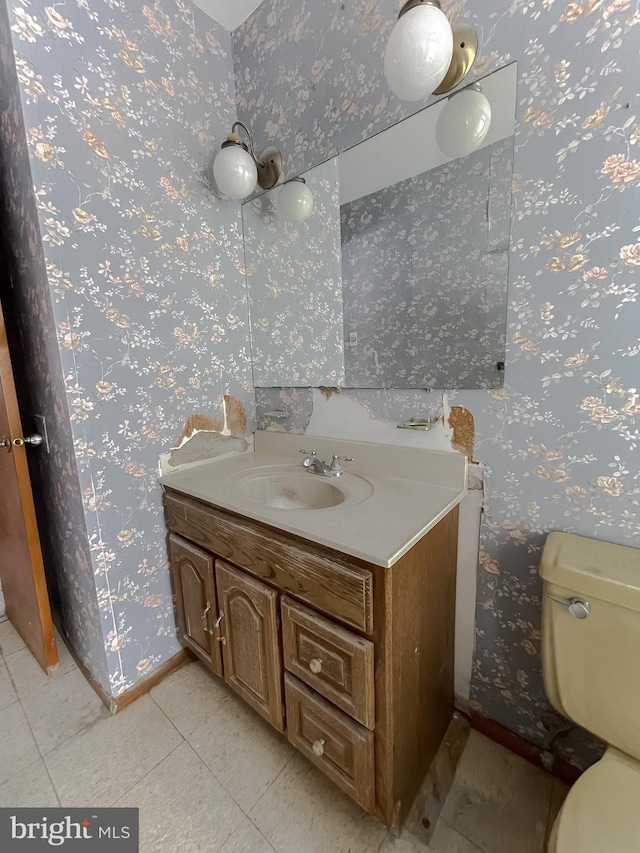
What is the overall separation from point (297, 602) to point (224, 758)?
650mm

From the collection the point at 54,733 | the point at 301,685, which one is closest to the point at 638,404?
the point at 301,685

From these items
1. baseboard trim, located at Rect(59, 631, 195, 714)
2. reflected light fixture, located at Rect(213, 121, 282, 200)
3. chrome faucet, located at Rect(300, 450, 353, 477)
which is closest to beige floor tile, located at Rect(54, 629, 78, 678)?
baseboard trim, located at Rect(59, 631, 195, 714)

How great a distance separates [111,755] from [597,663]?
1.41m

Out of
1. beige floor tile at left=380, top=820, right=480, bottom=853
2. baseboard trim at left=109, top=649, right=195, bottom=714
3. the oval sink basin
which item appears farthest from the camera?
baseboard trim at left=109, top=649, right=195, bottom=714

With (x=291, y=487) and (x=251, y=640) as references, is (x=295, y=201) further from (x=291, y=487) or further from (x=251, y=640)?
(x=251, y=640)

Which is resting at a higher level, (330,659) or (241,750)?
(330,659)

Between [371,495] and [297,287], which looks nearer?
[371,495]

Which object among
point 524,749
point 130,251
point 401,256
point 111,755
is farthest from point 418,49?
point 111,755

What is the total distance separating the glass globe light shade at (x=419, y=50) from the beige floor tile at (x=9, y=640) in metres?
2.48

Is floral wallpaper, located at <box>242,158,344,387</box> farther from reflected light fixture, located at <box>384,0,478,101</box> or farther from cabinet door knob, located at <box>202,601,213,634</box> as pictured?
cabinet door knob, located at <box>202,601,213,634</box>

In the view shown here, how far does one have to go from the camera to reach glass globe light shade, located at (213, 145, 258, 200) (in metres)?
1.16

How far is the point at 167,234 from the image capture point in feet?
3.99

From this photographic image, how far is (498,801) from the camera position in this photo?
0.94 meters

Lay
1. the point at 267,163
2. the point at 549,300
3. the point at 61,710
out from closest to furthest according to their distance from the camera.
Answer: the point at 549,300
the point at 61,710
the point at 267,163
